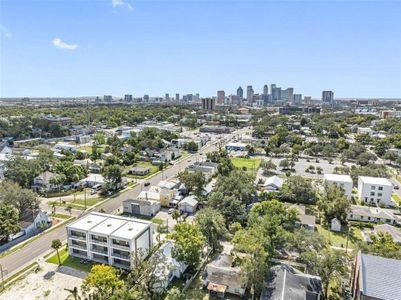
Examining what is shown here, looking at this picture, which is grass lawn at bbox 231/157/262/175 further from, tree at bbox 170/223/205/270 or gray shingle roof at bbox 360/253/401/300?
gray shingle roof at bbox 360/253/401/300

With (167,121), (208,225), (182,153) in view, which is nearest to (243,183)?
(208,225)

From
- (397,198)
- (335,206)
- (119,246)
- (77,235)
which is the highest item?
(335,206)

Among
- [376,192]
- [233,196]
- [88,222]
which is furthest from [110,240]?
[376,192]

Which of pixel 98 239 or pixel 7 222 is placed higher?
pixel 7 222

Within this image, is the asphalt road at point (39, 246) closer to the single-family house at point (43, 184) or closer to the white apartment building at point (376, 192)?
the single-family house at point (43, 184)

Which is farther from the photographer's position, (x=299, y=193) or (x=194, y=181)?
(x=194, y=181)

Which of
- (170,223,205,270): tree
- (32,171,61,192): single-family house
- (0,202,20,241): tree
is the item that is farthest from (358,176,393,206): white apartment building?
(32,171,61,192): single-family house

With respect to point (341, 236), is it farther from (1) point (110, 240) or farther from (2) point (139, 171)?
(2) point (139, 171)
